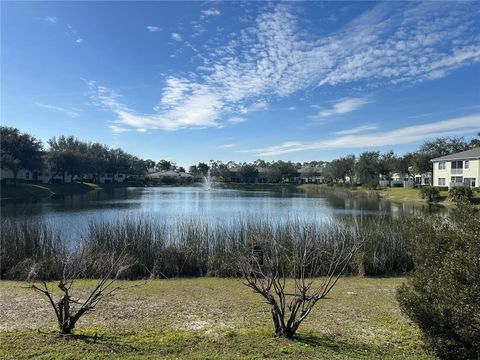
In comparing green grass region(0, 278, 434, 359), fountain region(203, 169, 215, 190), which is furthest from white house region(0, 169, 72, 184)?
green grass region(0, 278, 434, 359)

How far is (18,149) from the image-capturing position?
1834 inches

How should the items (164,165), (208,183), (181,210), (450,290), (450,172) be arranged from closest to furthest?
(450,290) → (181,210) → (450,172) → (208,183) → (164,165)

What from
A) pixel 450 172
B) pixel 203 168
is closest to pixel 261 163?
pixel 203 168

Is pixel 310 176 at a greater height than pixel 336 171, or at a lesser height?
lesser

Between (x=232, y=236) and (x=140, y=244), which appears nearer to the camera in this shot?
(x=140, y=244)

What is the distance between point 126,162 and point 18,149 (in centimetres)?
3698

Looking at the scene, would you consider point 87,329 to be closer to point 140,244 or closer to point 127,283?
point 127,283

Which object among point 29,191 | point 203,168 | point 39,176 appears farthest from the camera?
point 203,168

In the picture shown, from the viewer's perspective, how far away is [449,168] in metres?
46.9

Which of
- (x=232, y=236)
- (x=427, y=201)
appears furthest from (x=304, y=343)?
(x=427, y=201)

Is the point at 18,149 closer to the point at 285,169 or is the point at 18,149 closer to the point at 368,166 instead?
the point at 368,166

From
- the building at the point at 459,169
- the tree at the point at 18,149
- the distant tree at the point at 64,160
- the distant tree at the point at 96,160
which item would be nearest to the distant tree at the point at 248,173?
the distant tree at the point at 96,160

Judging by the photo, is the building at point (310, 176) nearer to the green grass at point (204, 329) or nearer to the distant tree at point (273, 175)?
the distant tree at point (273, 175)

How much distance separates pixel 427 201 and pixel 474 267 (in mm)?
38372
